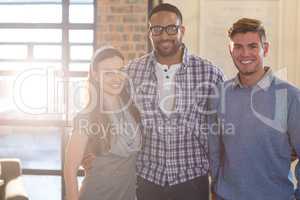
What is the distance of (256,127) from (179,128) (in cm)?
53

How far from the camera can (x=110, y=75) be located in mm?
2336

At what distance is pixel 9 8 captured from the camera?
459cm

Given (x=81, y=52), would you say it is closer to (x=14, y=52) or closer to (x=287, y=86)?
(x=14, y=52)

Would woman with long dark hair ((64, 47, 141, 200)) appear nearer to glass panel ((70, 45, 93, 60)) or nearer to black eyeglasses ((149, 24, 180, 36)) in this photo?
black eyeglasses ((149, 24, 180, 36))

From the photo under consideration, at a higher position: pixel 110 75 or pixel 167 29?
pixel 167 29

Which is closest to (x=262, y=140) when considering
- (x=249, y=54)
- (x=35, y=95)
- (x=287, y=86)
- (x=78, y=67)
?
(x=287, y=86)

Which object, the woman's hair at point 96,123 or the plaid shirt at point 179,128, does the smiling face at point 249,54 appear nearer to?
the plaid shirt at point 179,128

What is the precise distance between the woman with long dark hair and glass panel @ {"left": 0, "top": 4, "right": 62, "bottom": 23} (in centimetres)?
232

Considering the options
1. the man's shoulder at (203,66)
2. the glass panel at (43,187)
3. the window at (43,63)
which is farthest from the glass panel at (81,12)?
the man's shoulder at (203,66)

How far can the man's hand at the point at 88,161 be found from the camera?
223cm

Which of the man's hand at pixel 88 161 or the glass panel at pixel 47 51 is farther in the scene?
the glass panel at pixel 47 51

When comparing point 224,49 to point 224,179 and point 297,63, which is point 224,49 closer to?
point 297,63

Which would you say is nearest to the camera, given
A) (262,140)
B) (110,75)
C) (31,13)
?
(262,140)

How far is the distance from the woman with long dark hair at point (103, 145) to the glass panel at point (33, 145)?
226cm
